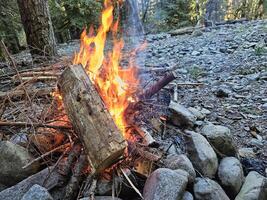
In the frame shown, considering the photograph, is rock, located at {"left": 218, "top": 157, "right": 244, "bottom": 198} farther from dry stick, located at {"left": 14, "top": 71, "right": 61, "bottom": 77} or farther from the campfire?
dry stick, located at {"left": 14, "top": 71, "right": 61, "bottom": 77}

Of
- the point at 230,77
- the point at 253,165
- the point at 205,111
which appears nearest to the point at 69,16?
the point at 230,77

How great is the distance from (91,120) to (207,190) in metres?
1.15

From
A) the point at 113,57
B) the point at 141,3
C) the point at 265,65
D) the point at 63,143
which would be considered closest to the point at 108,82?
the point at 113,57

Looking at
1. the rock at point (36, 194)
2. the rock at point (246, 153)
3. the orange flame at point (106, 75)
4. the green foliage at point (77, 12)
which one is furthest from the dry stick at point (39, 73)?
the green foliage at point (77, 12)

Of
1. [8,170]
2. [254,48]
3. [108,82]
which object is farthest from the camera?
[254,48]

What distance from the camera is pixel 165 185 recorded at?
2.36 m

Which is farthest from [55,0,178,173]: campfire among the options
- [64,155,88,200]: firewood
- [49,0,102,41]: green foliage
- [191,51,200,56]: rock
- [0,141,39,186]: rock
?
[49,0,102,41]: green foliage

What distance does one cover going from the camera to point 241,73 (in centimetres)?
552

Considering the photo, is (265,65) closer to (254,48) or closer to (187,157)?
(254,48)

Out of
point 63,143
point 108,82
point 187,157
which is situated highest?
point 108,82

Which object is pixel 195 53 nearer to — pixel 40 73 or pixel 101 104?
pixel 40 73

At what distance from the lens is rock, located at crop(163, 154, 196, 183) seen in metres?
2.70

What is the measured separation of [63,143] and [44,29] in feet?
11.4

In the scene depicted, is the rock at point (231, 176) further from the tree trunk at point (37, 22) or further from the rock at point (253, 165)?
the tree trunk at point (37, 22)
